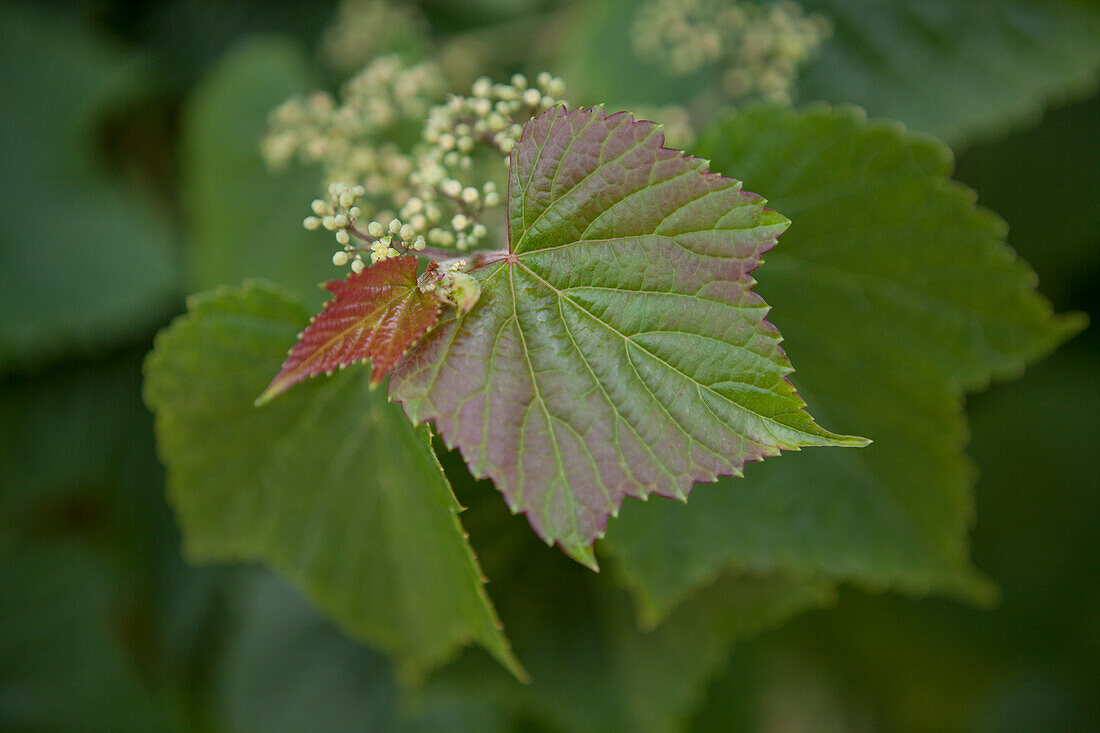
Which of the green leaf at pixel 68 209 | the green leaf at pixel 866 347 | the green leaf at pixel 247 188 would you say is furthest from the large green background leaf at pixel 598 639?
the green leaf at pixel 68 209

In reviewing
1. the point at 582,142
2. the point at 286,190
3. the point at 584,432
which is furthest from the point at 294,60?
the point at 584,432

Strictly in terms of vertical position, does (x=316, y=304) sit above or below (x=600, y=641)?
above

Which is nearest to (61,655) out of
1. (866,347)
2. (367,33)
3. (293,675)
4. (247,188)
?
(293,675)

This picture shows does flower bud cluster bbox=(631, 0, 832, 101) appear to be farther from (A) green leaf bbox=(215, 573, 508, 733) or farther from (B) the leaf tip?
(A) green leaf bbox=(215, 573, 508, 733)

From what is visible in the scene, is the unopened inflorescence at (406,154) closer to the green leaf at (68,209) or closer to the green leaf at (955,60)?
the green leaf at (955,60)

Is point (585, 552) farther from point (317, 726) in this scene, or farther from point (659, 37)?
point (317, 726)

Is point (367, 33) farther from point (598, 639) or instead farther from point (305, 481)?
point (598, 639)

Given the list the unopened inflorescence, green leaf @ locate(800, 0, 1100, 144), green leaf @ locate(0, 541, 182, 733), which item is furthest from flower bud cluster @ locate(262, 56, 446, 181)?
green leaf @ locate(0, 541, 182, 733)
